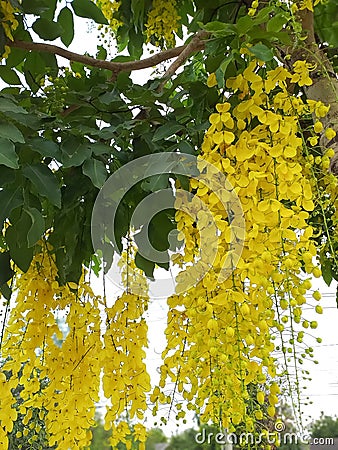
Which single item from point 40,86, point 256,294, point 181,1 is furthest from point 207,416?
point 181,1

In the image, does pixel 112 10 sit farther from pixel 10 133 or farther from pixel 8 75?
pixel 10 133

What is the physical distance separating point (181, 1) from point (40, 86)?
40 cm

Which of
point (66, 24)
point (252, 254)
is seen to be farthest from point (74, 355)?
point (66, 24)

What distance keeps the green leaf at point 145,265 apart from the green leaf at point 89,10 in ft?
1.34

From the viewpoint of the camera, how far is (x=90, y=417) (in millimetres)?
847

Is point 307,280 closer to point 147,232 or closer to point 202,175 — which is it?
point 202,175

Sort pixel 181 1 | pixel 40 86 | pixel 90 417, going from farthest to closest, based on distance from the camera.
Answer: pixel 181 1 < pixel 40 86 < pixel 90 417

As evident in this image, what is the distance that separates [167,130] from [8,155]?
0.21 m

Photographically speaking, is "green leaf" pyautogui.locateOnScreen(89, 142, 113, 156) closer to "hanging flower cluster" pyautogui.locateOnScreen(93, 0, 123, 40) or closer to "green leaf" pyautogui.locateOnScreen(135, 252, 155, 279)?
"green leaf" pyautogui.locateOnScreen(135, 252, 155, 279)

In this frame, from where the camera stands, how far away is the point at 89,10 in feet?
3.35

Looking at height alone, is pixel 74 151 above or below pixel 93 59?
below

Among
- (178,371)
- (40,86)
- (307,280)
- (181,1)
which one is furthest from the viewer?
(181,1)

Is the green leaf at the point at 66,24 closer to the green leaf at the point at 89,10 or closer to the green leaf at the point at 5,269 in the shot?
the green leaf at the point at 89,10

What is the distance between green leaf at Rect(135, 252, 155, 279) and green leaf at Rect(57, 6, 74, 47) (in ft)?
1.39
